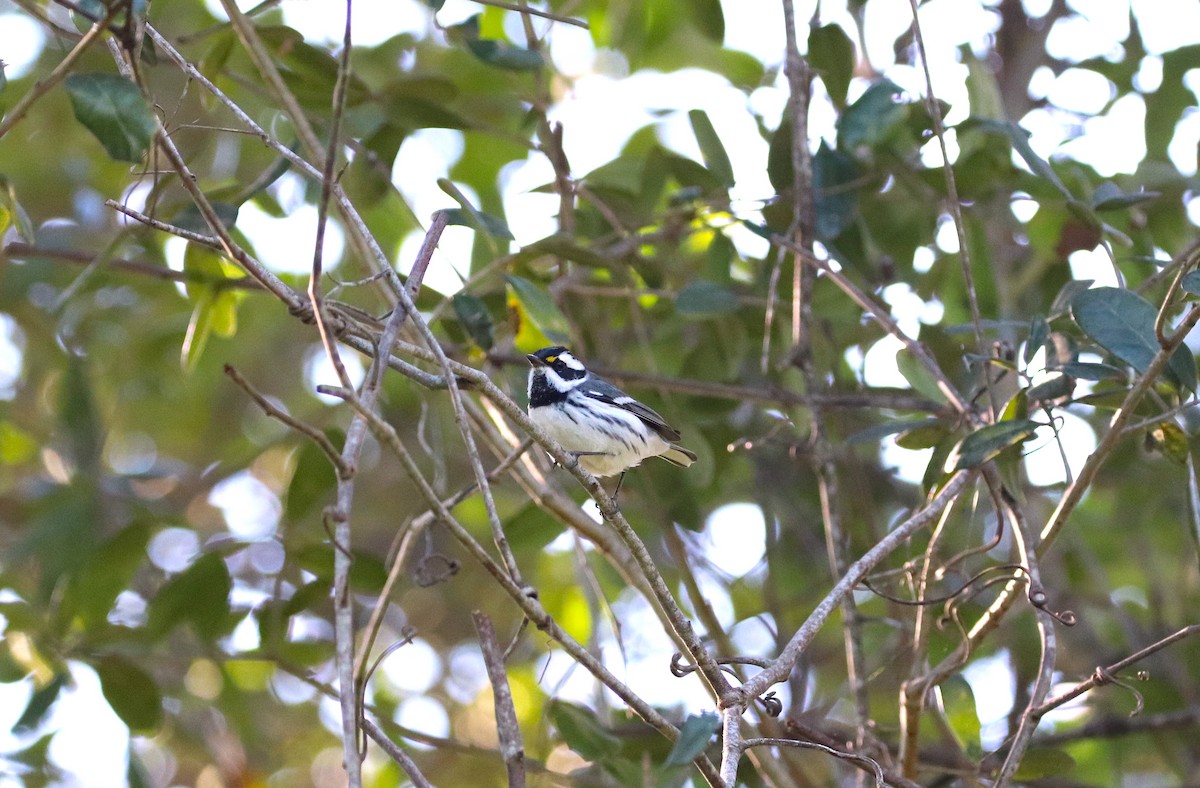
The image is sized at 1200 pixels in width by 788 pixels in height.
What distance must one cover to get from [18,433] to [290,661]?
232 cm

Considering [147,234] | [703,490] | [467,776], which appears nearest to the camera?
[147,234]

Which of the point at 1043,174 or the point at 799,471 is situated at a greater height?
the point at 1043,174

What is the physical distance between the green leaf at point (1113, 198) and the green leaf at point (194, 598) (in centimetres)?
285

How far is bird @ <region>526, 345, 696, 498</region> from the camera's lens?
418 cm

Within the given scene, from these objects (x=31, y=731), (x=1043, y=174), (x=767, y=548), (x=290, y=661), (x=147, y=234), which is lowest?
(x=31, y=731)

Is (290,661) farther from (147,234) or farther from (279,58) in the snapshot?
(279,58)

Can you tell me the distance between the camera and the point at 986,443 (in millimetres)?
2707

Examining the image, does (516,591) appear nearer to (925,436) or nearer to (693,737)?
(693,737)

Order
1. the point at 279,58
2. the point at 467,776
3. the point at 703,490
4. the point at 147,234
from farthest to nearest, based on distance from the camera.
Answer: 1. the point at 467,776
2. the point at 703,490
3. the point at 147,234
4. the point at 279,58

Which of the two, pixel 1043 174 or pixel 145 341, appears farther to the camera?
pixel 145 341

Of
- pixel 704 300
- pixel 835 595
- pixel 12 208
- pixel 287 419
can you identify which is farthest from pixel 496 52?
pixel 287 419

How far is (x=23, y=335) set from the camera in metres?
6.33

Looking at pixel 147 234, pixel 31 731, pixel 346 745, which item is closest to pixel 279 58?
pixel 147 234

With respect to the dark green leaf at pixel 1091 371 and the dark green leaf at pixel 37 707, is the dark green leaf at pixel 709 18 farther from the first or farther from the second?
the dark green leaf at pixel 37 707
